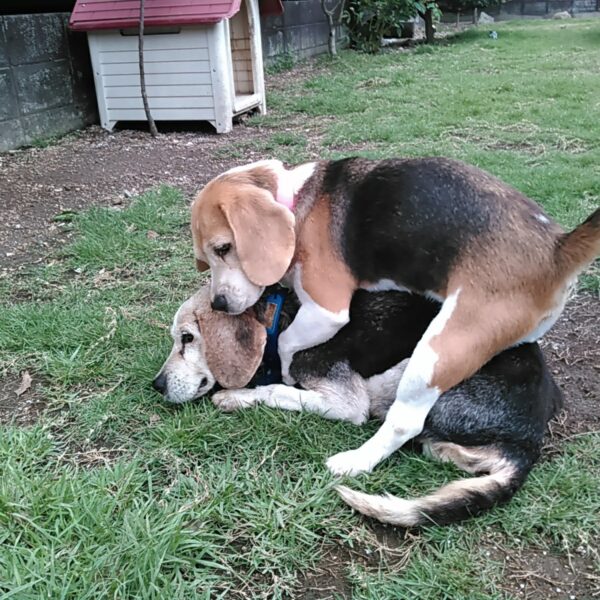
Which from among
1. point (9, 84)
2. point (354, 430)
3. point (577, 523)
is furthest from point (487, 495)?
point (9, 84)

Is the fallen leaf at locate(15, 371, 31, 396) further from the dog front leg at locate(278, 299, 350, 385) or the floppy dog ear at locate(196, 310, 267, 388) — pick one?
the dog front leg at locate(278, 299, 350, 385)

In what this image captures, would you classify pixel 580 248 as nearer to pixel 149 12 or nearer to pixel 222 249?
pixel 222 249

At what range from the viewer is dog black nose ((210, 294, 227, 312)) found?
10.4 ft

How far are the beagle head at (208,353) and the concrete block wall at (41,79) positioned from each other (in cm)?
606

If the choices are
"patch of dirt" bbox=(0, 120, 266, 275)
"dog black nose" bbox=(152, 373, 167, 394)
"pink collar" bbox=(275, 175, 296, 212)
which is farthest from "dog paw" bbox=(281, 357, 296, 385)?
"patch of dirt" bbox=(0, 120, 266, 275)

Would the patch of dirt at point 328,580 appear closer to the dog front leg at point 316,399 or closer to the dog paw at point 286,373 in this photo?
the dog front leg at point 316,399

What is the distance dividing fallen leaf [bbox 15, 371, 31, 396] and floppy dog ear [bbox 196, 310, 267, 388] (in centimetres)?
108

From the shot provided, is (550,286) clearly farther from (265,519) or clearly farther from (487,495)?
(265,519)

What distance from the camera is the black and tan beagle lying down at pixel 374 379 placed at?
2871 mm

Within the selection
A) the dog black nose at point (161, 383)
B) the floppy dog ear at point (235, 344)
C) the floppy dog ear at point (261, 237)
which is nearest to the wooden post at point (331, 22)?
the floppy dog ear at point (261, 237)

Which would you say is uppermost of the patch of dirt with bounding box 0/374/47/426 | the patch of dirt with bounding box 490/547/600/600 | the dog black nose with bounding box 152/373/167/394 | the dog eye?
the dog eye

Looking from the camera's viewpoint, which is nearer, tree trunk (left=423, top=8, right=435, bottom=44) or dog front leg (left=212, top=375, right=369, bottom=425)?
dog front leg (left=212, top=375, right=369, bottom=425)

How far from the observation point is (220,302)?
3.18 m

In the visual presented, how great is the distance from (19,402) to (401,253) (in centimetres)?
209
